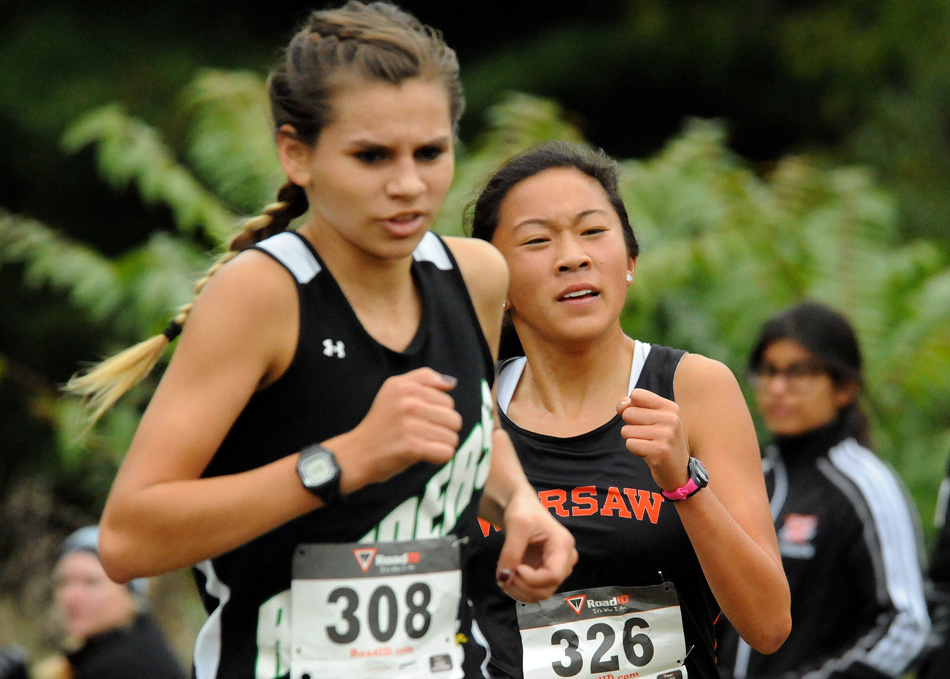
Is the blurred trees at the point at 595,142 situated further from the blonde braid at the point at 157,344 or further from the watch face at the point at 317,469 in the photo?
the watch face at the point at 317,469

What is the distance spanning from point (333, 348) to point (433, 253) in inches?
15.4

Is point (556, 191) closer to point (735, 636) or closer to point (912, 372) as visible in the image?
point (735, 636)

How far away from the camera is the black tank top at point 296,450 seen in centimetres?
212

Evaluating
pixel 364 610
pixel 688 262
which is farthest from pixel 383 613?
pixel 688 262

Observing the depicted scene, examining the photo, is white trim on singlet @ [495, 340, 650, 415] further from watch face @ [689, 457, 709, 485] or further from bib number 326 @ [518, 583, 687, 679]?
bib number 326 @ [518, 583, 687, 679]

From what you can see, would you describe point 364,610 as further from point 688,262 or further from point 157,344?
point 688,262

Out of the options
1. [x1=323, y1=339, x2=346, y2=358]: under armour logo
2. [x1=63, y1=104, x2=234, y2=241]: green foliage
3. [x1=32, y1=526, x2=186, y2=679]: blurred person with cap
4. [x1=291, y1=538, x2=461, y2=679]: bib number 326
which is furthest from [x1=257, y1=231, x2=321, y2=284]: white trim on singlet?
[x1=63, y1=104, x2=234, y2=241]: green foliage

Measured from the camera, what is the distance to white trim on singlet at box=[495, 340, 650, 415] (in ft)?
9.61

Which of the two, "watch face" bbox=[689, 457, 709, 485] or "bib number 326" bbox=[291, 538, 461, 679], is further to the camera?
"watch face" bbox=[689, 457, 709, 485]

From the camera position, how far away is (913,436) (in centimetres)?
689

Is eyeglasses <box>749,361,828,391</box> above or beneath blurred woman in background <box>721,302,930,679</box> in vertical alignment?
above

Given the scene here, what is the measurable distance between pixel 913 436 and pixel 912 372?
1.42 ft

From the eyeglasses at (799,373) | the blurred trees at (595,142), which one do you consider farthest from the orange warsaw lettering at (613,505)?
the blurred trees at (595,142)

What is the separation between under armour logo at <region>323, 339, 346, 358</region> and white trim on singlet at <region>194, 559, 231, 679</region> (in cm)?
45
